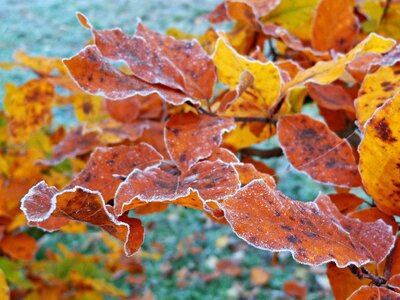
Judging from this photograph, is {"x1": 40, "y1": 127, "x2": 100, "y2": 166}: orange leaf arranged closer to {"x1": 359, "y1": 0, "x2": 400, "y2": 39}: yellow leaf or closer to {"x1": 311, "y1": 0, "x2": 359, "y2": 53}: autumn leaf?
{"x1": 311, "y1": 0, "x2": 359, "y2": 53}: autumn leaf

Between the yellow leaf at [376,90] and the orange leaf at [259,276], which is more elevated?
the yellow leaf at [376,90]

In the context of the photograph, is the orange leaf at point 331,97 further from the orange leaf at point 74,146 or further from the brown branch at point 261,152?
the orange leaf at point 74,146

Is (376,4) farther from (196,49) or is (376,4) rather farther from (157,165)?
(157,165)

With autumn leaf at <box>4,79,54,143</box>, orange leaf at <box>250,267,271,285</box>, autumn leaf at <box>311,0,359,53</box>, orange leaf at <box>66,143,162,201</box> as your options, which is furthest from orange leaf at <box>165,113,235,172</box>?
orange leaf at <box>250,267,271,285</box>

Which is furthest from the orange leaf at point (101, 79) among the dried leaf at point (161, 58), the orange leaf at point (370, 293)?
the orange leaf at point (370, 293)

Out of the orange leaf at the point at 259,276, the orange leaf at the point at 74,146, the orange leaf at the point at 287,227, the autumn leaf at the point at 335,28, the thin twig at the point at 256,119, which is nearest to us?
the orange leaf at the point at 287,227

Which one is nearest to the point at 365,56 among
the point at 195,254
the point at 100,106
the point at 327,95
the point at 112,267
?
the point at 327,95

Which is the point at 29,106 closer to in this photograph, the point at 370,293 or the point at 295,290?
the point at 370,293
